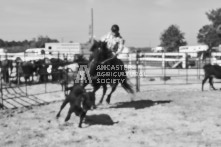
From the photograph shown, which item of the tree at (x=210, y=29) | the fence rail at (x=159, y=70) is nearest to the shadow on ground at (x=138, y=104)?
the fence rail at (x=159, y=70)

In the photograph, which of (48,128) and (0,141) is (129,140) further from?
(0,141)

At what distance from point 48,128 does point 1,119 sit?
1229 millimetres

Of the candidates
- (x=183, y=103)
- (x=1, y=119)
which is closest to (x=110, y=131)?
(x=1, y=119)

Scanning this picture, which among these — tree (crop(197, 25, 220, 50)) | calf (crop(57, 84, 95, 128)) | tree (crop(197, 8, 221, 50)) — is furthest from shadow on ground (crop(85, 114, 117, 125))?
tree (crop(197, 8, 221, 50))

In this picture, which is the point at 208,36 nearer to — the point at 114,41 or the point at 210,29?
the point at 210,29

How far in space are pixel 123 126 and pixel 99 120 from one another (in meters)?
0.57

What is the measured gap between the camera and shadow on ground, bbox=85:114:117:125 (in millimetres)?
4789

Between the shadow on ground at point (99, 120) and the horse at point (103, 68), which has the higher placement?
the horse at point (103, 68)

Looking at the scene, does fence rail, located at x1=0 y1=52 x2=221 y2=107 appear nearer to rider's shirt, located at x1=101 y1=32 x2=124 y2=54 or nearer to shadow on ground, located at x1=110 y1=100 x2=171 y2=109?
shadow on ground, located at x1=110 y1=100 x2=171 y2=109

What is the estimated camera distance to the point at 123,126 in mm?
4602

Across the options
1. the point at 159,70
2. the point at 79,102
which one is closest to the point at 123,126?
the point at 79,102

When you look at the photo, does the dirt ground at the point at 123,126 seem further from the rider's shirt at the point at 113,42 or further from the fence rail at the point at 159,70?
the fence rail at the point at 159,70

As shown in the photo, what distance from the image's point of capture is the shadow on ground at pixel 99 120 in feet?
15.7

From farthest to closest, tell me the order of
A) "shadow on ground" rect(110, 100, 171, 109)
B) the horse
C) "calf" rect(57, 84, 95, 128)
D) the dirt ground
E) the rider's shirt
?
1. the rider's shirt
2. "shadow on ground" rect(110, 100, 171, 109)
3. the horse
4. "calf" rect(57, 84, 95, 128)
5. the dirt ground
